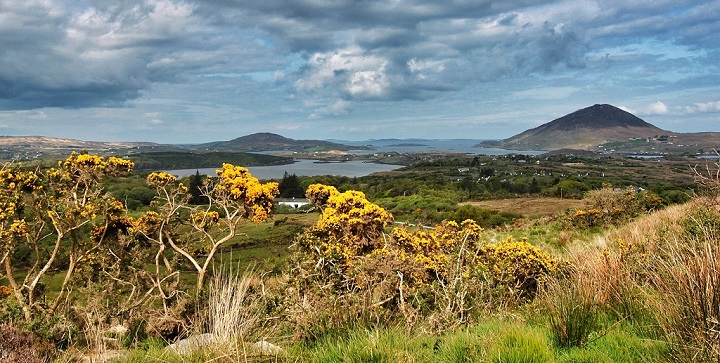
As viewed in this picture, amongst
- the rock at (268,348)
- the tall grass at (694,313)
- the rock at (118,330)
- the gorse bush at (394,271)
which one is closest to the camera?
the tall grass at (694,313)

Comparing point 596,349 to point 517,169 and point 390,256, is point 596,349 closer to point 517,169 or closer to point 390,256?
point 390,256

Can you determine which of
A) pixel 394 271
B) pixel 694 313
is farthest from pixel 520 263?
pixel 694 313

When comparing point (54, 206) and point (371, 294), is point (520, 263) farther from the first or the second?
point (54, 206)

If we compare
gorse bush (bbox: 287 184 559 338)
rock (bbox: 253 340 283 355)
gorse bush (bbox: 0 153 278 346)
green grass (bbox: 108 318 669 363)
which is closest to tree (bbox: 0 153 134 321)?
gorse bush (bbox: 0 153 278 346)

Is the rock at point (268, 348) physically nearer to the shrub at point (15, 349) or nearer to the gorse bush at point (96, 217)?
the shrub at point (15, 349)

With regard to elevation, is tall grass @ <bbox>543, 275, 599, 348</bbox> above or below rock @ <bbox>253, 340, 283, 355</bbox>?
above

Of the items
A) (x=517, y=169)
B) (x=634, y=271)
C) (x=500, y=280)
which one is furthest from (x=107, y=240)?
(x=517, y=169)

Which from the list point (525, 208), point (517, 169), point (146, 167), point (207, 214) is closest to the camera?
point (207, 214)

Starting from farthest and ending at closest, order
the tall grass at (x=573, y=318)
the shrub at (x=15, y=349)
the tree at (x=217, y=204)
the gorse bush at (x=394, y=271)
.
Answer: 1. the tree at (x=217, y=204)
2. the gorse bush at (x=394, y=271)
3. the shrub at (x=15, y=349)
4. the tall grass at (x=573, y=318)

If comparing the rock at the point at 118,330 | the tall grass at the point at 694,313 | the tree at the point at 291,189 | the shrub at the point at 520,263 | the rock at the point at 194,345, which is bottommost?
the tree at the point at 291,189

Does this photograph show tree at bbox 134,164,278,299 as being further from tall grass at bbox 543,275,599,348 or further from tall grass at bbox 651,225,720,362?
tall grass at bbox 651,225,720,362

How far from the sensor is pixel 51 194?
12.3 metres

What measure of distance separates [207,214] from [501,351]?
1172 cm

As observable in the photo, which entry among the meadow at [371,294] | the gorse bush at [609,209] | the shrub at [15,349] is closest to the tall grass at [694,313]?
A: the meadow at [371,294]
